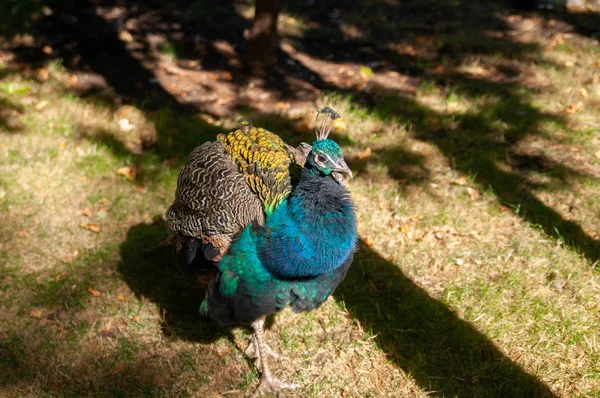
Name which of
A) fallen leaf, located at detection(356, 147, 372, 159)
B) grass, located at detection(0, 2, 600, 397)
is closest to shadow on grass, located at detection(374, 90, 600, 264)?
grass, located at detection(0, 2, 600, 397)

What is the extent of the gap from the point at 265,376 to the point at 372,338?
2.74 ft

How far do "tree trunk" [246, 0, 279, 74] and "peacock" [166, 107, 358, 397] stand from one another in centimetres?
316

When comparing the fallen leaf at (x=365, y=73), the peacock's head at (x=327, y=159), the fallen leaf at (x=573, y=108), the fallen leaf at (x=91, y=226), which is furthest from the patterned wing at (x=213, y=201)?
the fallen leaf at (x=573, y=108)

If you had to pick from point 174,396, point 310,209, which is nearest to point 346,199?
point 310,209

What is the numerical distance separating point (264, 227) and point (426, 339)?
1645 millimetres

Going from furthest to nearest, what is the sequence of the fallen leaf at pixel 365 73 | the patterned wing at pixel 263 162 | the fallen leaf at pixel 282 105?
the fallen leaf at pixel 365 73 < the fallen leaf at pixel 282 105 < the patterned wing at pixel 263 162

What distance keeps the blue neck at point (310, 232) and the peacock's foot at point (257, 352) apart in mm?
1014

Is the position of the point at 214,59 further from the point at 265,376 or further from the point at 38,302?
the point at 265,376

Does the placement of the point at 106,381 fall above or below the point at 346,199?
below

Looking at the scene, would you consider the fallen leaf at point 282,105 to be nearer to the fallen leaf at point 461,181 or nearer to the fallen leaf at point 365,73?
the fallen leaf at point 365,73

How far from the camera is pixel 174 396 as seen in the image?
353 centimetres

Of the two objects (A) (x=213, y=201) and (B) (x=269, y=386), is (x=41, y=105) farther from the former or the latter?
(B) (x=269, y=386)

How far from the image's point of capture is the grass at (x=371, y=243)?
12.0 feet

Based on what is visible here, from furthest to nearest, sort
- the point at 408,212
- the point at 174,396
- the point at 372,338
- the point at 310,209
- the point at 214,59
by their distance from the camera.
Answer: the point at 214,59
the point at 408,212
the point at 372,338
the point at 174,396
the point at 310,209
